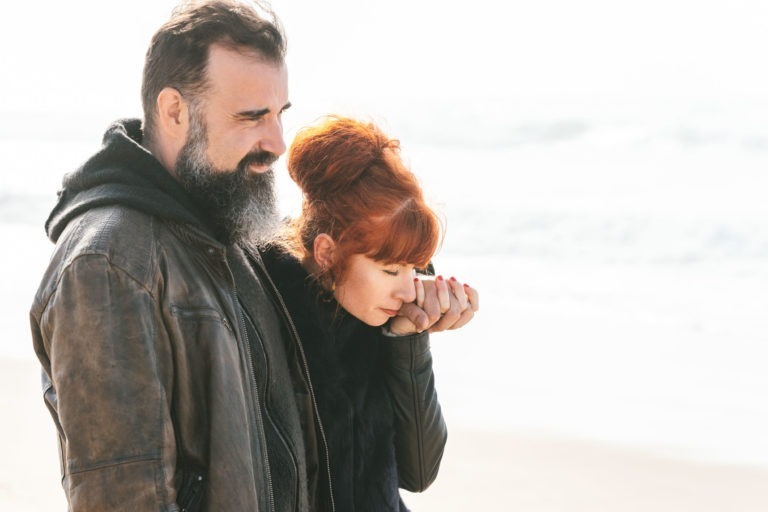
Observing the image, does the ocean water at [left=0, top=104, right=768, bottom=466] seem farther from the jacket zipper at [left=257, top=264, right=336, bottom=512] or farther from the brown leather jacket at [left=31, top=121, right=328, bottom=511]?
the brown leather jacket at [left=31, top=121, right=328, bottom=511]

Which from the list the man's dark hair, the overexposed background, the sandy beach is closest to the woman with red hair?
the overexposed background

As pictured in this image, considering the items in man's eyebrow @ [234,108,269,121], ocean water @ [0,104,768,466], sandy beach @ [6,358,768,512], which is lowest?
sandy beach @ [6,358,768,512]

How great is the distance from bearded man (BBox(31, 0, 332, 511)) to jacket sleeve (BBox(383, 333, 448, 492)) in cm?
37

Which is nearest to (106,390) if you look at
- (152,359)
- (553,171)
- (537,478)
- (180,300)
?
(152,359)

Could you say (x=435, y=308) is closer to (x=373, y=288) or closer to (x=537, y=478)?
(x=373, y=288)

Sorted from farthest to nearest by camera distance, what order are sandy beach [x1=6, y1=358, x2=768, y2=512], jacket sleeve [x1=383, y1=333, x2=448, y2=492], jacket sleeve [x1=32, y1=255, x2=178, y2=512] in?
sandy beach [x1=6, y1=358, x2=768, y2=512]
jacket sleeve [x1=383, y1=333, x2=448, y2=492]
jacket sleeve [x1=32, y1=255, x2=178, y2=512]

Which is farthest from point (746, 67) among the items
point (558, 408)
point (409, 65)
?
point (558, 408)

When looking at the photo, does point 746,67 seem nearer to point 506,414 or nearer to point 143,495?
point 506,414

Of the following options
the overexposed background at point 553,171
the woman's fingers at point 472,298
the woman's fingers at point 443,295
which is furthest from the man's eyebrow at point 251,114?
the woman's fingers at point 472,298

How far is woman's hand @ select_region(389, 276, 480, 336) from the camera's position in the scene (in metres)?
2.70

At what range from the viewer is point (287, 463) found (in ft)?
7.86

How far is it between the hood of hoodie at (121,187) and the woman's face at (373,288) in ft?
1.74

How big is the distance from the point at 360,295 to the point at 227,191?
537mm

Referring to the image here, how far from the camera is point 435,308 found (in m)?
2.71
